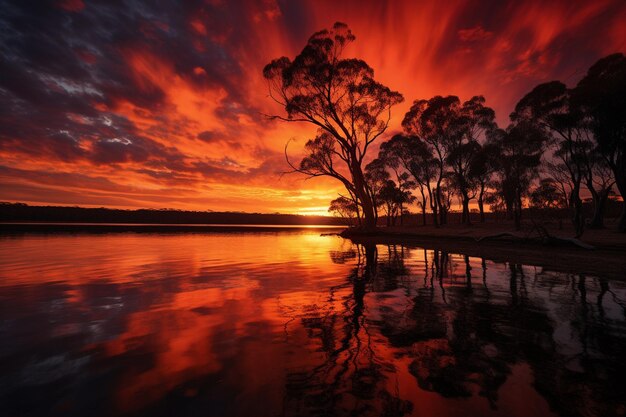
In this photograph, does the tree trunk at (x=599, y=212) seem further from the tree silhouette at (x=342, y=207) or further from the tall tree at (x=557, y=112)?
the tree silhouette at (x=342, y=207)

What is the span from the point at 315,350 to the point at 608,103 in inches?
1265

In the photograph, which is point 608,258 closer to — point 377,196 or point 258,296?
point 258,296

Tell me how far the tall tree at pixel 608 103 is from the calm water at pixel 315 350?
23576 millimetres

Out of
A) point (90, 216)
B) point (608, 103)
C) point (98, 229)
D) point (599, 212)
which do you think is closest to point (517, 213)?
point (599, 212)

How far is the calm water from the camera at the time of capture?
2.81 meters

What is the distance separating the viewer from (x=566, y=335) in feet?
14.9

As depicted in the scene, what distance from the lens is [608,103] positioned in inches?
882

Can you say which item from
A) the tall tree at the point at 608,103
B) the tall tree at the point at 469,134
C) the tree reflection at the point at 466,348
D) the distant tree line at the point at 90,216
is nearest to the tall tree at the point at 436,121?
the tall tree at the point at 469,134

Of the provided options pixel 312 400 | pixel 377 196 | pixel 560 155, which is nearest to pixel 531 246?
pixel 312 400

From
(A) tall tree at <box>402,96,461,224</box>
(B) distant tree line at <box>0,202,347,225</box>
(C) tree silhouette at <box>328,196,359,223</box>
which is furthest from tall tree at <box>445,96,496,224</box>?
(B) distant tree line at <box>0,202,347,225</box>

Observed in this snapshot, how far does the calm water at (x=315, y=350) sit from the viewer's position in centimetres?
281

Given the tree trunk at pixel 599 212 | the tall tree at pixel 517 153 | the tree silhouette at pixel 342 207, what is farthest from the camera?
the tree silhouette at pixel 342 207

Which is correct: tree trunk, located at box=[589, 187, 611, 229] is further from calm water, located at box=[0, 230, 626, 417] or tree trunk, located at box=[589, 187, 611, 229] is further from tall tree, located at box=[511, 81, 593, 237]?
calm water, located at box=[0, 230, 626, 417]

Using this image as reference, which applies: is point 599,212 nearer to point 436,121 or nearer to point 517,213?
point 517,213
